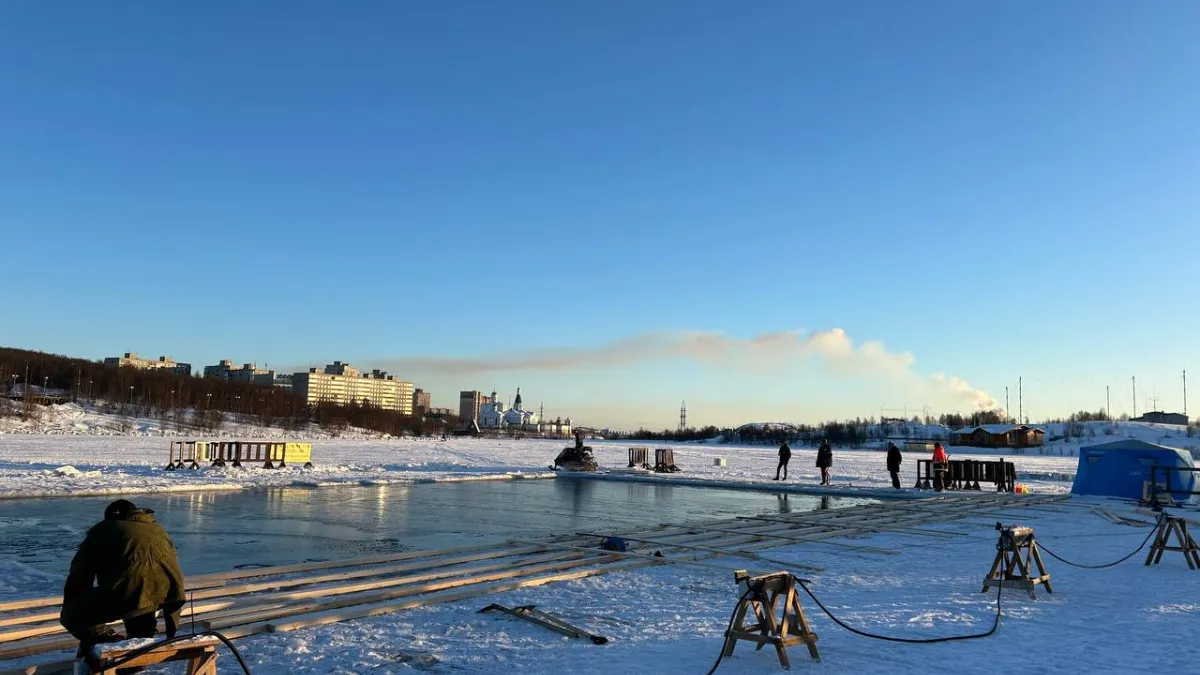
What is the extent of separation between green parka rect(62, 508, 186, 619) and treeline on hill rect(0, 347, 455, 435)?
12258 cm

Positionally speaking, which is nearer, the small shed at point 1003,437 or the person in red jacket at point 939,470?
the person in red jacket at point 939,470

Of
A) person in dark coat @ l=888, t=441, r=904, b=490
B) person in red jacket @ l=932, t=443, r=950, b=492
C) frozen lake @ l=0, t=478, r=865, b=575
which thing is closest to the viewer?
frozen lake @ l=0, t=478, r=865, b=575

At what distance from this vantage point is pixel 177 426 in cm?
10231

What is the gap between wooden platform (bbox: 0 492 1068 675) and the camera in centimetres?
715

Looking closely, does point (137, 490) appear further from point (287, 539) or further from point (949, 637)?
point (949, 637)

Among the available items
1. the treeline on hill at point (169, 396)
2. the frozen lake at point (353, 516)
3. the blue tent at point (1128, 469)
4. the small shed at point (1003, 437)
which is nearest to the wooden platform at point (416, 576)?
the frozen lake at point (353, 516)

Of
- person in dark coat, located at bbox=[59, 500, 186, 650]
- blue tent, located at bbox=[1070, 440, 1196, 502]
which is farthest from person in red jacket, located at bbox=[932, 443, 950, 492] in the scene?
person in dark coat, located at bbox=[59, 500, 186, 650]

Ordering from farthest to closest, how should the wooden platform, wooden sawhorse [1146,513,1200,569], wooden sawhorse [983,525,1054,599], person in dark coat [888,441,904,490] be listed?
1. person in dark coat [888,441,904,490]
2. wooden sawhorse [1146,513,1200,569]
3. wooden sawhorse [983,525,1054,599]
4. the wooden platform

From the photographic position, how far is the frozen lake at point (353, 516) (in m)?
12.4

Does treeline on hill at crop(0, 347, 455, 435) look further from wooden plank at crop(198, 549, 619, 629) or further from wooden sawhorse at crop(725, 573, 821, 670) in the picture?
wooden sawhorse at crop(725, 573, 821, 670)

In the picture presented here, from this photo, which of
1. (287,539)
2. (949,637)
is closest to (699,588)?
(949,637)

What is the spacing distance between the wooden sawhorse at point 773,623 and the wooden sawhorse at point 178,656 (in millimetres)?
3785

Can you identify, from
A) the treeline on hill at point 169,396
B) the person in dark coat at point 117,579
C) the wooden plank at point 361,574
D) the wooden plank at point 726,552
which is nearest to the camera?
the person in dark coat at point 117,579

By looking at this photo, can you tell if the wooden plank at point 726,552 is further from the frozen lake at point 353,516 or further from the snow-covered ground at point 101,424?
the snow-covered ground at point 101,424
